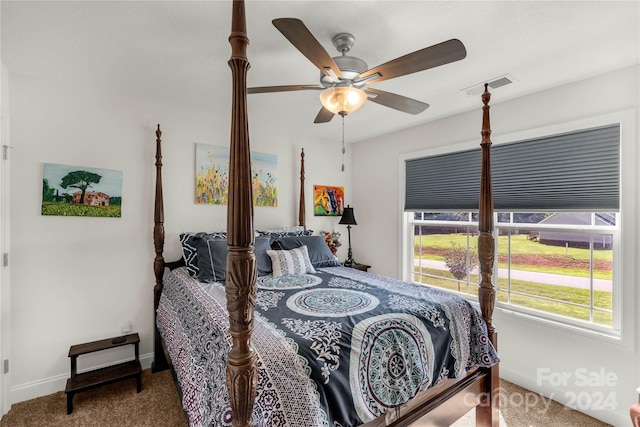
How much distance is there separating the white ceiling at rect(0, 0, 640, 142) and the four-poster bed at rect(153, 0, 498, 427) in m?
0.46

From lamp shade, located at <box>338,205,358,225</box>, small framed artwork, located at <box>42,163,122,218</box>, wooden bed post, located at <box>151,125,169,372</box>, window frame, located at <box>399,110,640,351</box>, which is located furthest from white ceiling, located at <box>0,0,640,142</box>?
lamp shade, located at <box>338,205,358,225</box>

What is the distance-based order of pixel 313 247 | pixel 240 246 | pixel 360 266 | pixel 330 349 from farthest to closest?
pixel 360 266 → pixel 313 247 → pixel 330 349 → pixel 240 246

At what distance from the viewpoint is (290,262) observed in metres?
2.67

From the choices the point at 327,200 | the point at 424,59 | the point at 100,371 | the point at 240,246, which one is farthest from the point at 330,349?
the point at 327,200

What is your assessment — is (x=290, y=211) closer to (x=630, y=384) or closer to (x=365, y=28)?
(x=365, y=28)

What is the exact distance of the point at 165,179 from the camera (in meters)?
2.86

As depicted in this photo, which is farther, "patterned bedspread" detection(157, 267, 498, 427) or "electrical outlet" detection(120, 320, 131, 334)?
"electrical outlet" detection(120, 320, 131, 334)

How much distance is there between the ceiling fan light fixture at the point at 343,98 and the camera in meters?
1.69

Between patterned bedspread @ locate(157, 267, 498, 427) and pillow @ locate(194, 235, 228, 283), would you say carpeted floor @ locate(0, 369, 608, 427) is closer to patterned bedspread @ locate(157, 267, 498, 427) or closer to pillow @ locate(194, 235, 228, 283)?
patterned bedspread @ locate(157, 267, 498, 427)

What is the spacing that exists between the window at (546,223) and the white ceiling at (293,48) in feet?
1.88

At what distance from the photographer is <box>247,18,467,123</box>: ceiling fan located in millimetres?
1336

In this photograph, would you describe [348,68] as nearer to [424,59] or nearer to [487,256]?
[424,59]

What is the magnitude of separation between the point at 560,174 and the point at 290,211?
2.69 meters

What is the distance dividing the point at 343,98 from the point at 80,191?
2.30 m
